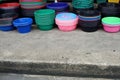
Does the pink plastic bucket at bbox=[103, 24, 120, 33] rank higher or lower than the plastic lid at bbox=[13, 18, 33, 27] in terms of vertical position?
lower

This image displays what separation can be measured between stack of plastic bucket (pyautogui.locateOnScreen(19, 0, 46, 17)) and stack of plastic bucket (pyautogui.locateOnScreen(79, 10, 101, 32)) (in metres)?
0.78

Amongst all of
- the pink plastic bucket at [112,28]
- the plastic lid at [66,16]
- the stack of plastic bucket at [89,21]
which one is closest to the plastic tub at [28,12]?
the plastic lid at [66,16]

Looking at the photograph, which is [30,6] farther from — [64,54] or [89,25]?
[64,54]

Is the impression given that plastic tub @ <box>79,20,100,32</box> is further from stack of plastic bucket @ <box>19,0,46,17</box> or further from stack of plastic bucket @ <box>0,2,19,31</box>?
stack of plastic bucket @ <box>0,2,19,31</box>

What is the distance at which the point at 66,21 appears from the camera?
3.59 m

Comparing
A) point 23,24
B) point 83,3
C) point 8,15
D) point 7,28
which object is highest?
point 83,3

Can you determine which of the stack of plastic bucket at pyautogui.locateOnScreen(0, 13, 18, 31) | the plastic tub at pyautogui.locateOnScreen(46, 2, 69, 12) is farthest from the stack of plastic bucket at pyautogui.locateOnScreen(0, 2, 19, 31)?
the plastic tub at pyautogui.locateOnScreen(46, 2, 69, 12)

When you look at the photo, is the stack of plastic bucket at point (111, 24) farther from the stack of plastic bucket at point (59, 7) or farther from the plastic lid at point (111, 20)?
the stack of plastic bucket at point (59, 7)

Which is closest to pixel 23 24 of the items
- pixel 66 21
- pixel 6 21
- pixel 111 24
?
pixel 6 21

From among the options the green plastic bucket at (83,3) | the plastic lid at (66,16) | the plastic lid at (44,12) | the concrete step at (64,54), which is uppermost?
the green plastic bucket at (83,3)

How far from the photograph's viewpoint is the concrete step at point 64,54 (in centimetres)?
274

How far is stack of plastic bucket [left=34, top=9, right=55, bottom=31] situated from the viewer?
3646 mm

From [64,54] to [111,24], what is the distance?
102 centimetres

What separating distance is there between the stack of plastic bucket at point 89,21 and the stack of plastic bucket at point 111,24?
0.41 ft
